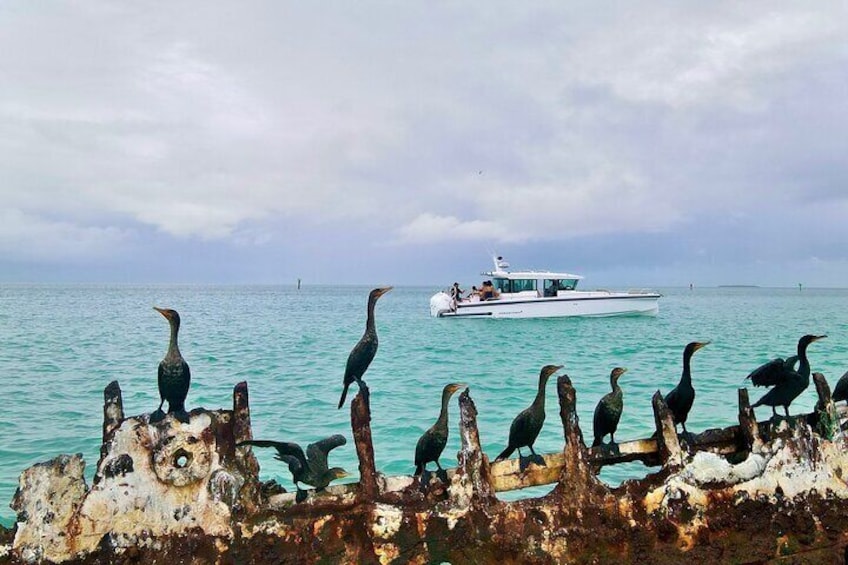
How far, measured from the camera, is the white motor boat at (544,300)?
3797 centimetres

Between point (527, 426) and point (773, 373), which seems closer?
point (527, 426)

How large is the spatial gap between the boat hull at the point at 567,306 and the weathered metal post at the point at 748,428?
33060mm

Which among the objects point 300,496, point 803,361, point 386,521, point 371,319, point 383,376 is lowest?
point 383,376

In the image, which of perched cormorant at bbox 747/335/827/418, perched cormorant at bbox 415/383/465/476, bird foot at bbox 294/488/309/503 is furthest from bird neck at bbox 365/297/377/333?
perched cormorant at bbox 747/335/827/418

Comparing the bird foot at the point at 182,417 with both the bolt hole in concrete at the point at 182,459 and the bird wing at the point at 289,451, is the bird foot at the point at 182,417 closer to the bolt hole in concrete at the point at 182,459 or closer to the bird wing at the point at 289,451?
the bolt hole in concrete at the point at 182,459

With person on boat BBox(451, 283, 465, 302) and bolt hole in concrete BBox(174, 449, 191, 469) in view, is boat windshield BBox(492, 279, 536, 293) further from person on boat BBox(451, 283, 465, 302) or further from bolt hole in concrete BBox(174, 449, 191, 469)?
bolt hole in concrete BBox(174, 449, 191, 469)

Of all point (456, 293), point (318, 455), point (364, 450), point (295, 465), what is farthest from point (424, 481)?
point (456, 293)

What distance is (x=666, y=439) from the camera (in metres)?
4.30

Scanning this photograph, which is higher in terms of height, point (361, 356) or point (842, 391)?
point (361, 356)

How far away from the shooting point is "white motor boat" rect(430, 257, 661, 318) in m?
38.0

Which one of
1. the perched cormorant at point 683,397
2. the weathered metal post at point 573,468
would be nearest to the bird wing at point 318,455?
the weathered metal post at point 573,468

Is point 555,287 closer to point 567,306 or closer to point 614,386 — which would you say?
point 567,306

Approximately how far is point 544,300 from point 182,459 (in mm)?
34694

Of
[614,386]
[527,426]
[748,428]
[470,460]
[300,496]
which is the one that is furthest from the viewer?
[614,386]
